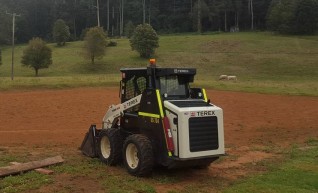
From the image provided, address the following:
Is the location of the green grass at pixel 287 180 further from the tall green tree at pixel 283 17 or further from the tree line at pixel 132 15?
the tree line at pixel 132 15

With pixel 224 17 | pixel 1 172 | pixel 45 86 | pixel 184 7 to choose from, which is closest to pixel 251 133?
pixel 1 172

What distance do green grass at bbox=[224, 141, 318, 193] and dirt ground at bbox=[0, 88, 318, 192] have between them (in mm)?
865

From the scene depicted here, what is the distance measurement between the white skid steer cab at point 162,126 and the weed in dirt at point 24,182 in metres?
2.00

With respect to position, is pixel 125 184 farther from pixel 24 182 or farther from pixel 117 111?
pixel 117 111

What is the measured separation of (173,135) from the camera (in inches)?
392

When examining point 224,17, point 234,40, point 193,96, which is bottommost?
point 193,96

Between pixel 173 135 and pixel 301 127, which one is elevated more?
pixel 173 135

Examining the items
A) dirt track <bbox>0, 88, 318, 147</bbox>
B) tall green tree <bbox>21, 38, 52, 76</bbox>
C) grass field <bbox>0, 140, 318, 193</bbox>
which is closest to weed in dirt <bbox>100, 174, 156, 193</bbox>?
grass field <bbox>0, 140, 318, 193</bbox>

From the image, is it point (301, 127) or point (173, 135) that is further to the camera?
point (301, 127)

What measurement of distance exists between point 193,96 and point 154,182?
2518mm

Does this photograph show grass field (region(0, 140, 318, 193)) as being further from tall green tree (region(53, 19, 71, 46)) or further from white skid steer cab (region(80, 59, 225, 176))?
tall green tree (region(53, 19, 71, 46))

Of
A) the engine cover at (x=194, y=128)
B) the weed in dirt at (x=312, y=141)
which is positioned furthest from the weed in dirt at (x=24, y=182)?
the weed in dirt at (x=312, y=141)

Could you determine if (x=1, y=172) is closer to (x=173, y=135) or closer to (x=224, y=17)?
(x=173, y=135)

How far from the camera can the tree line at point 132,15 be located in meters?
109
